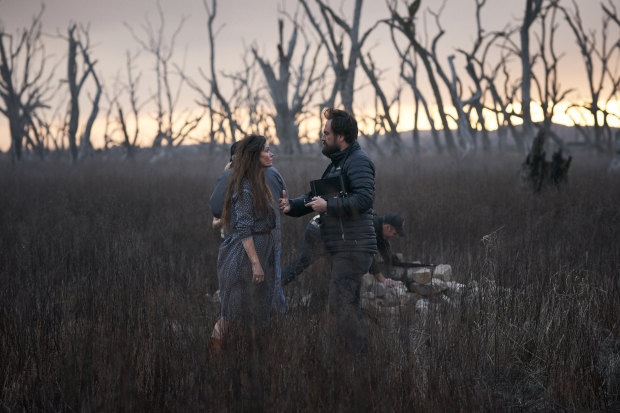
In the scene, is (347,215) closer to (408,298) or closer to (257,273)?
(257,273)

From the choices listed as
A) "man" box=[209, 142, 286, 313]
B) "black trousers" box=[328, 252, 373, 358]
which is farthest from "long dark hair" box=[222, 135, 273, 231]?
"black trousers" box=[328, 252, 373, 358]

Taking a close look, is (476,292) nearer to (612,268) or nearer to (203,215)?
(612,268)

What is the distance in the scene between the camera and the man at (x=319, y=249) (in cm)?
462

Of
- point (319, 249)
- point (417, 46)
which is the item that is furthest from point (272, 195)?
point (417, 46)

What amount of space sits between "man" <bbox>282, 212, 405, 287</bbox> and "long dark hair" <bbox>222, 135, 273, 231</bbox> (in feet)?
3.56

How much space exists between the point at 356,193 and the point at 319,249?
1346 millimetres

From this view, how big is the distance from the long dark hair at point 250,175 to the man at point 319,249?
1.09m

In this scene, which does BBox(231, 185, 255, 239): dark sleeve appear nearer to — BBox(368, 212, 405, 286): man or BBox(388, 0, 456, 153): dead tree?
BBox(368, 212, 405, 286): man

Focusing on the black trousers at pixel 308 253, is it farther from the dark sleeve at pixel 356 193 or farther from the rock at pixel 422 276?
the dark sleeve at pixel 356 193

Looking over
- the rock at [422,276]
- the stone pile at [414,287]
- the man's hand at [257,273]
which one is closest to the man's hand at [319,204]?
the man's hand at [257,273]

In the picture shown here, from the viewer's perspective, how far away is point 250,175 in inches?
132

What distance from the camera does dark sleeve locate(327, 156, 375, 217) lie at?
131 inches

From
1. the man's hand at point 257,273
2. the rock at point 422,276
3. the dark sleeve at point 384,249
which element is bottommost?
the rock at point 422,276

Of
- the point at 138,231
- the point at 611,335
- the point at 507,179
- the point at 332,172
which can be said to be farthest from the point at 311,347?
the point at 507,179
